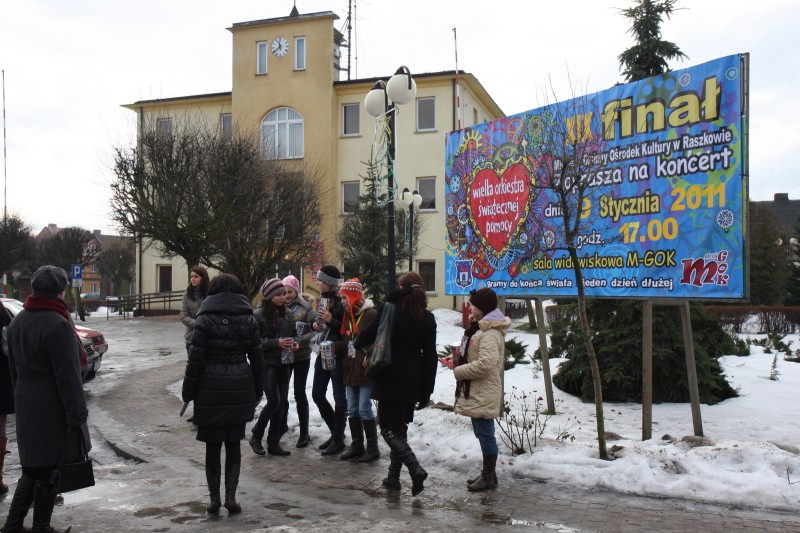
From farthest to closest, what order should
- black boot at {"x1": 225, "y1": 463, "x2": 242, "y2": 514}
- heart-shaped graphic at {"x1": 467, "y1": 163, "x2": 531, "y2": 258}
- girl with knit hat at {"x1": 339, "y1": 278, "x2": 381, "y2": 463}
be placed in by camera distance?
heart-shaped graphic at {"x1": 467, "y1": 163, "x2": 531, "y2": 258} → girl with knit hat at {"x1": 339, "y1": 278, "x2": 381, "y2": 463} → black boot at {"x1": 225, "y1": 463, "x2": 242, "y2": 514}

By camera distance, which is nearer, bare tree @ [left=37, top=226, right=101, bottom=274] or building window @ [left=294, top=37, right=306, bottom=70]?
building window @ [left=294, top=37, right=306, bottom=70]

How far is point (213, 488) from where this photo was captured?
5.49 meters

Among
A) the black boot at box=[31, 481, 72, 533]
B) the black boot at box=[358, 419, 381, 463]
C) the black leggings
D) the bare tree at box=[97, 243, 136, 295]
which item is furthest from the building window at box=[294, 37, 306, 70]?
the bare tree at box=[97, 243, 136, 295]

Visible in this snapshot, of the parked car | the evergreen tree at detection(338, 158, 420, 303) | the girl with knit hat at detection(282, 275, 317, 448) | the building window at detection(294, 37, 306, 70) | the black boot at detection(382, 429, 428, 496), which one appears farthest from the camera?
the building window at detection(294, 37, 306, 70)

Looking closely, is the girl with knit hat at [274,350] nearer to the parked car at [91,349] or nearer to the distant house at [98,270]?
the parked car at [91,349]

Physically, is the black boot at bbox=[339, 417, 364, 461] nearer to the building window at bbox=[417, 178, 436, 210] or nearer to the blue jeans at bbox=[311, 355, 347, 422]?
the blue jeans at bbox=[311, 355, 347, 422]

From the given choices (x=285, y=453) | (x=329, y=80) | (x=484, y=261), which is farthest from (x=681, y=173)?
(x=329, y=80)

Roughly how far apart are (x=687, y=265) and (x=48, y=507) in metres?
5.91

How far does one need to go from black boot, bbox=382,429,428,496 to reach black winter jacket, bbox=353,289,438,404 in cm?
31

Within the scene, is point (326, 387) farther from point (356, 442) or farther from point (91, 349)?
point (91, 349)

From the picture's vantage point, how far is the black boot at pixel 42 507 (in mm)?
4816

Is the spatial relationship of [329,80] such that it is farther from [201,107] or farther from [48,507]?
[48,507]

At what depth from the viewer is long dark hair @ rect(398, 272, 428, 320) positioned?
624 centimetres

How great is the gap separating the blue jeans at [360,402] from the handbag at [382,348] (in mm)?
1087
